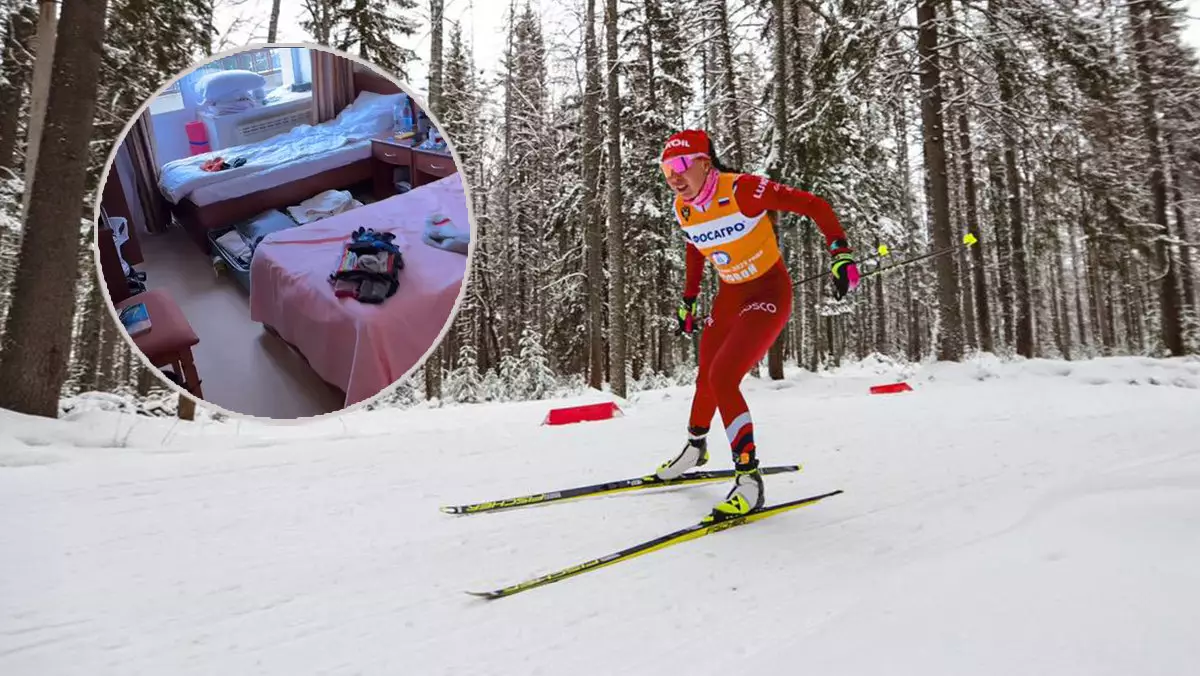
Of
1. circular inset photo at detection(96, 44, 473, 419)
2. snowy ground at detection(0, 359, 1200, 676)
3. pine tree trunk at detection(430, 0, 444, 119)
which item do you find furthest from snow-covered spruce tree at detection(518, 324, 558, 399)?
circular inset photo at detection(96, 44, 473, 419)

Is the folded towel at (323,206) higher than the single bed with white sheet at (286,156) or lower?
lower

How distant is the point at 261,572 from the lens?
2266mm

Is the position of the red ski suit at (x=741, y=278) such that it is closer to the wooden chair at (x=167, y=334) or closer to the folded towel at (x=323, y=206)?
the folded towel at (x=323, y=206)

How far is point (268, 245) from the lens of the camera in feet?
7.84

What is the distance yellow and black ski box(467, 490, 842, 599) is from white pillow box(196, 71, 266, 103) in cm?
228

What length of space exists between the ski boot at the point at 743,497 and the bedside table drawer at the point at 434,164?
6.98ft

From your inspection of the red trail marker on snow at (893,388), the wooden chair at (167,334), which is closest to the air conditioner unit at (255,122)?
the wooden chair at (167,334)

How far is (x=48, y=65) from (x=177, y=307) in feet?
12.5

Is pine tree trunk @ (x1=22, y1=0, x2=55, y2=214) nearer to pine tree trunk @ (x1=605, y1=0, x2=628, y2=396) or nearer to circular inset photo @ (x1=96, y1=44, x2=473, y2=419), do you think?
circular inset photo @ (x1=96, y1=44, x2=473, y2=419)

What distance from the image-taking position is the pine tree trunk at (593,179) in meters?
11.8

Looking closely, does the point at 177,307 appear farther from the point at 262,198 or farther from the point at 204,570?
the point at 204,570

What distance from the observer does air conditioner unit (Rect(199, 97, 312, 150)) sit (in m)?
2.54

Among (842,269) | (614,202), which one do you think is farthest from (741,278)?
(614,202)

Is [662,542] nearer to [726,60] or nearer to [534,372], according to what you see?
[534,372]
